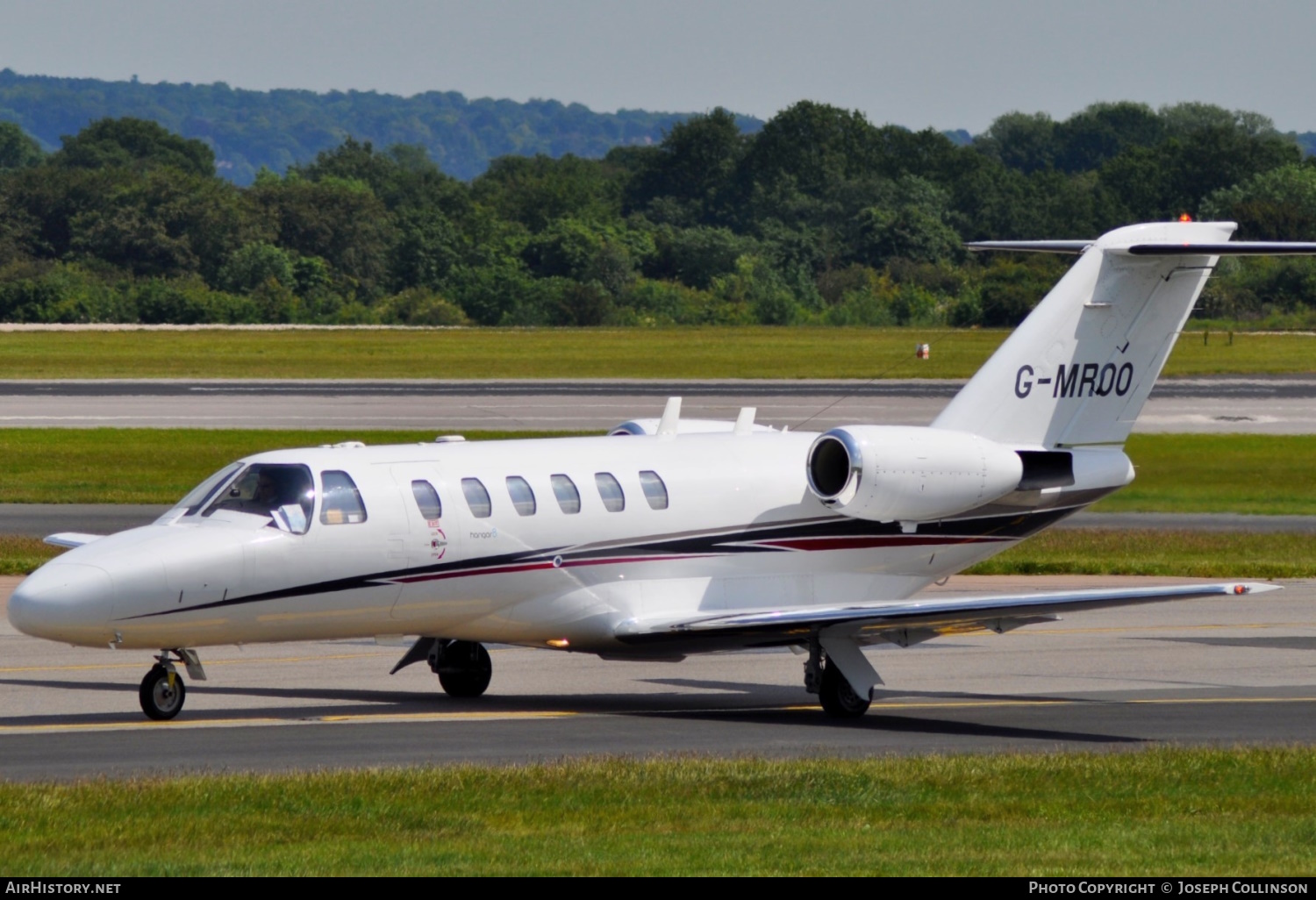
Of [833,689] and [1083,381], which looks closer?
[833,689]

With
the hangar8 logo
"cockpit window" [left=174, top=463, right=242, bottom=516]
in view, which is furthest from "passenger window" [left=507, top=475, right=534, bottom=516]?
the hangar8 logo

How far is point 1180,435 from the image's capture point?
57.1 metres

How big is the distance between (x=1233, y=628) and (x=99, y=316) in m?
99.1

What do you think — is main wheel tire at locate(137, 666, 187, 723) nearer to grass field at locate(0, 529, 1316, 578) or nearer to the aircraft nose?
the aircraft nose

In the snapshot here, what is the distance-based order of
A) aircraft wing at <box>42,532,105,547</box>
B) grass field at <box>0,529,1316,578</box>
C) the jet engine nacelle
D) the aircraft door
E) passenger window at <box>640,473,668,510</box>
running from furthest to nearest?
grass field at <box>0,529,1316,578</box>, aircraft wing at <box>42,532,105,547</box>, passenger window at <box>640,473,668,510</box>, the jet engine nacelle, the aircraft door

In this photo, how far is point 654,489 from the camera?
2028 centimetres

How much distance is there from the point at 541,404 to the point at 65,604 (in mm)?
50276

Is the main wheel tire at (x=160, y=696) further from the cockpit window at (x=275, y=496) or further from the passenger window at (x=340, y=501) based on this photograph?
the passenger window at (x=340, y=501)

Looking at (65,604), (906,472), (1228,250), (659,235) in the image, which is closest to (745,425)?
(906,472)

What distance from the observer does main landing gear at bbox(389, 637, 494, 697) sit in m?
21.0

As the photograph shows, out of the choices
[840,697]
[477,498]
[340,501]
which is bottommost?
[840,697]

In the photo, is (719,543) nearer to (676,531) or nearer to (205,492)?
(676,531)

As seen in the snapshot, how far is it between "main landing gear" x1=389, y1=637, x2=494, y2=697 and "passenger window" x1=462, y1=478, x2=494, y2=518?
2083 mm

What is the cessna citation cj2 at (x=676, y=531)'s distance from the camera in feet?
59.8
